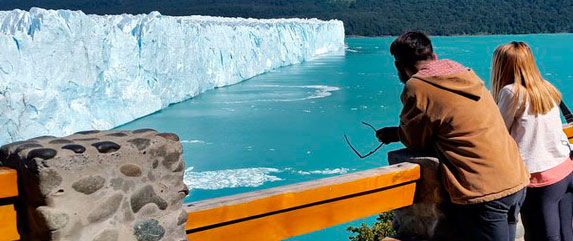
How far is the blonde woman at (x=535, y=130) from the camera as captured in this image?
1.34 m

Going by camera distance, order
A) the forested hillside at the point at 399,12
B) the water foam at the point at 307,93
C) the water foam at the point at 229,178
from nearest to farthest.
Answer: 1. the water foam at the point at 229,178
2. the water foam at the point at 307,93
3. the forested hillside at the point at 399,12

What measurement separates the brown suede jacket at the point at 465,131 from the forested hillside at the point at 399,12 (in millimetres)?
54491

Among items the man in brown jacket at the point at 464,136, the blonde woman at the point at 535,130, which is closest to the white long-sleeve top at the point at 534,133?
the blonde woman at the point at 535,130

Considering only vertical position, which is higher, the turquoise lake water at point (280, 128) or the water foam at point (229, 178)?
the water foam at point (229, 178)

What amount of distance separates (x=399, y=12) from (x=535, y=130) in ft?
218

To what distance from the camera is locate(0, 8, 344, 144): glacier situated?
27.1ft

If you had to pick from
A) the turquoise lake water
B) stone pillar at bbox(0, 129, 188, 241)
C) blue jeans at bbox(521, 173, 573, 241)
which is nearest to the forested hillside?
the turquoise lake water

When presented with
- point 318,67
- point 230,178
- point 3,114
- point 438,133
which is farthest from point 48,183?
point 318,67

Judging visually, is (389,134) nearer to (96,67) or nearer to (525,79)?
(525,79)

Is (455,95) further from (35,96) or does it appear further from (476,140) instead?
(35,96)

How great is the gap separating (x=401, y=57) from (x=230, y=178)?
260 inches

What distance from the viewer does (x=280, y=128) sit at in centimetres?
1135

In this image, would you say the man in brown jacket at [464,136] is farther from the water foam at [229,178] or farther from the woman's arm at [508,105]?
the water foam at [229,178]

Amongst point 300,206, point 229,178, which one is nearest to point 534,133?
point 300,206
